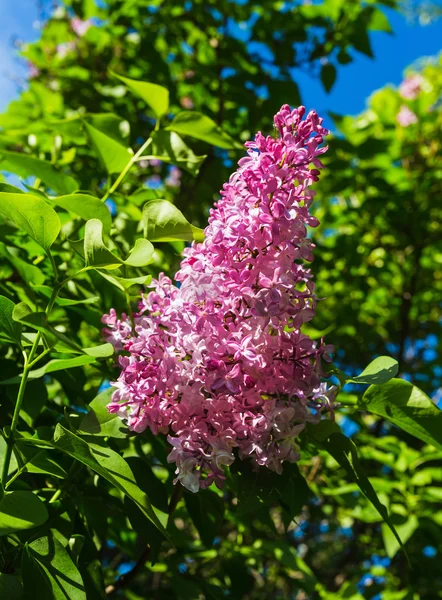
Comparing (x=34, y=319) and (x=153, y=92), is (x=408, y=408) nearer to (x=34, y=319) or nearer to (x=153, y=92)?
(x=34, y=319)

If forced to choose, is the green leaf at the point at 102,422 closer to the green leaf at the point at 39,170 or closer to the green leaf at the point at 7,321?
the green leaf at the point at 7,321

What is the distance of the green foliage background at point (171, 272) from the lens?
0.78 m

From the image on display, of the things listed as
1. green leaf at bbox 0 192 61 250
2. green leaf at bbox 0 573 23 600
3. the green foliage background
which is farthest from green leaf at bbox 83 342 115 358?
green leaf at bbox 0 573 23 600

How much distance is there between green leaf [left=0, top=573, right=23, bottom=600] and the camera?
2.26ft

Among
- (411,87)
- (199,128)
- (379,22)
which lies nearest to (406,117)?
(411,87)

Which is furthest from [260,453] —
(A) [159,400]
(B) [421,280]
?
(B) [421,280]

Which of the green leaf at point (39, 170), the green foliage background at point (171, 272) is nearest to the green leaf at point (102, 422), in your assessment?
the green foliage background at point (171, 272)

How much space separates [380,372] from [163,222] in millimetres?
358

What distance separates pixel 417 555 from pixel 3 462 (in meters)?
1.89

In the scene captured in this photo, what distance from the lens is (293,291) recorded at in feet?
2.61

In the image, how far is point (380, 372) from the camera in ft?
2.68

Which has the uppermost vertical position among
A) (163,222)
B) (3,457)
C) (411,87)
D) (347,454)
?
(411,87)

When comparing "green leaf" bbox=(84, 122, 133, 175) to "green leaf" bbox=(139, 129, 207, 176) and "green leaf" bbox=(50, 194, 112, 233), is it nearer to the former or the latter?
"green leaf" bbox=(139, 129, 207, 176)

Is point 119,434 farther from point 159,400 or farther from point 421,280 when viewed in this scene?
point 421,280
